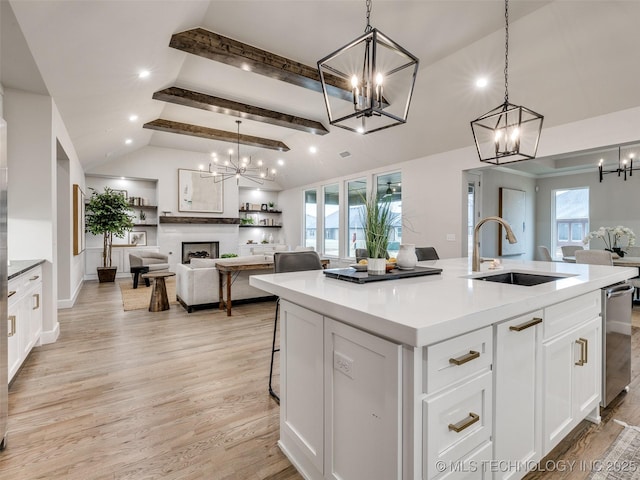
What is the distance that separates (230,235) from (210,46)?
21.4ft

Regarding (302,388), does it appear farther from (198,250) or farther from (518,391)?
(198,250)

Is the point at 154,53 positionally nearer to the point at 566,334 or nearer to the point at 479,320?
the point at 479,320

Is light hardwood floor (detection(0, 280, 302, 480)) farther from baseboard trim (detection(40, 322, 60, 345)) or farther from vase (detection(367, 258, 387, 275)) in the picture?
vase (detection(367, 258, 387, 275))

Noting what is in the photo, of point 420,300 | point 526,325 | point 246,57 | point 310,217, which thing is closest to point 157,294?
point 246,57

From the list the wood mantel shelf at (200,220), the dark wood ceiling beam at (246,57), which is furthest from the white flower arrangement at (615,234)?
the wood mantel shelf at (200,220)

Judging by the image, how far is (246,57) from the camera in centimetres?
349

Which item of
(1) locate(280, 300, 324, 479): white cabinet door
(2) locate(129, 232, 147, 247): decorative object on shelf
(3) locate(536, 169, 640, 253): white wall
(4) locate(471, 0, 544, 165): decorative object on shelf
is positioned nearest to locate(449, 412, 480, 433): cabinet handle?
(1) locate(280, 300, 324, 479): white cabinet door

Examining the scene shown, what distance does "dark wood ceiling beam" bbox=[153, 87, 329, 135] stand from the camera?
4660 mm

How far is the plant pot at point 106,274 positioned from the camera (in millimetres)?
7223

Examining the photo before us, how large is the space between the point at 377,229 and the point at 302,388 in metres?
0.89

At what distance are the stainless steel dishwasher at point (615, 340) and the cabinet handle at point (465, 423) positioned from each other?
4.84 ft

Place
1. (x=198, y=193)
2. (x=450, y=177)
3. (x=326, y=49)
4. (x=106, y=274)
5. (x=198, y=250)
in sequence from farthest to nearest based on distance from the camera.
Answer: (x=198, y=250)
(x=198, y=193)
(x=106, y=274)
(x=450, y=177)
(x=326, y=49)

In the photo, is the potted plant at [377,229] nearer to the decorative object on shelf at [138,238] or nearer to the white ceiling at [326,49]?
the white ceiling at [326,49]

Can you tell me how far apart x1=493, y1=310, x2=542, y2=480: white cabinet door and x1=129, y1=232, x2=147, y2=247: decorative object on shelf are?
8.95 meters
